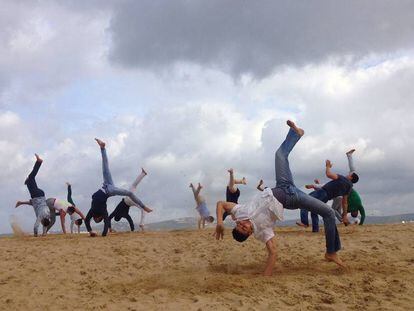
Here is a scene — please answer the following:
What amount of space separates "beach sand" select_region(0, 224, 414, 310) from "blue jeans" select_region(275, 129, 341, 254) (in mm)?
543

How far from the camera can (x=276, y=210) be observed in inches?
279

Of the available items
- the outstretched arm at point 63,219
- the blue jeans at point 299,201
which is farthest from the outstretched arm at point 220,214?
the outstretched arm at point 63,219

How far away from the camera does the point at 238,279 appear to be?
22.1ft

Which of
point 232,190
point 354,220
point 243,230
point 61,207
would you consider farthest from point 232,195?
point 243,230

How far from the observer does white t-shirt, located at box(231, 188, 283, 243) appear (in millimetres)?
7070

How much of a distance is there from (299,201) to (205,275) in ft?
6.22

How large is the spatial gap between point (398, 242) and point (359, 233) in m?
1.37

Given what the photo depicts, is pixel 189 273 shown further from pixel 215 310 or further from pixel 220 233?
pixel 215 310

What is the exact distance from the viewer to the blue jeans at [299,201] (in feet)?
23.9

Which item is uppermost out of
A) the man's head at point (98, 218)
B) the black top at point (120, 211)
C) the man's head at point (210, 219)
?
the black top at point (120, 211)

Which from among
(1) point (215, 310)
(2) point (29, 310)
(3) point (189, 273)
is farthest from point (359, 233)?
(2) point (29, 310)

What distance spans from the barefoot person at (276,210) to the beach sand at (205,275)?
49 cm

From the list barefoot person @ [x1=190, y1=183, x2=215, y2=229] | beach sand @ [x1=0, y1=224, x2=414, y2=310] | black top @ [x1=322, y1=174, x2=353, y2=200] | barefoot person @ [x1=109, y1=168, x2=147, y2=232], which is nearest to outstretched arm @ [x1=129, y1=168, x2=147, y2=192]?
barefoot person @ [x1=109, y1=168, x2=147, y2=232]

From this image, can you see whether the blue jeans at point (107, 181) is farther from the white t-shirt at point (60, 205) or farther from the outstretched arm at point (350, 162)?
the outstretched arm at point (350, 162)
